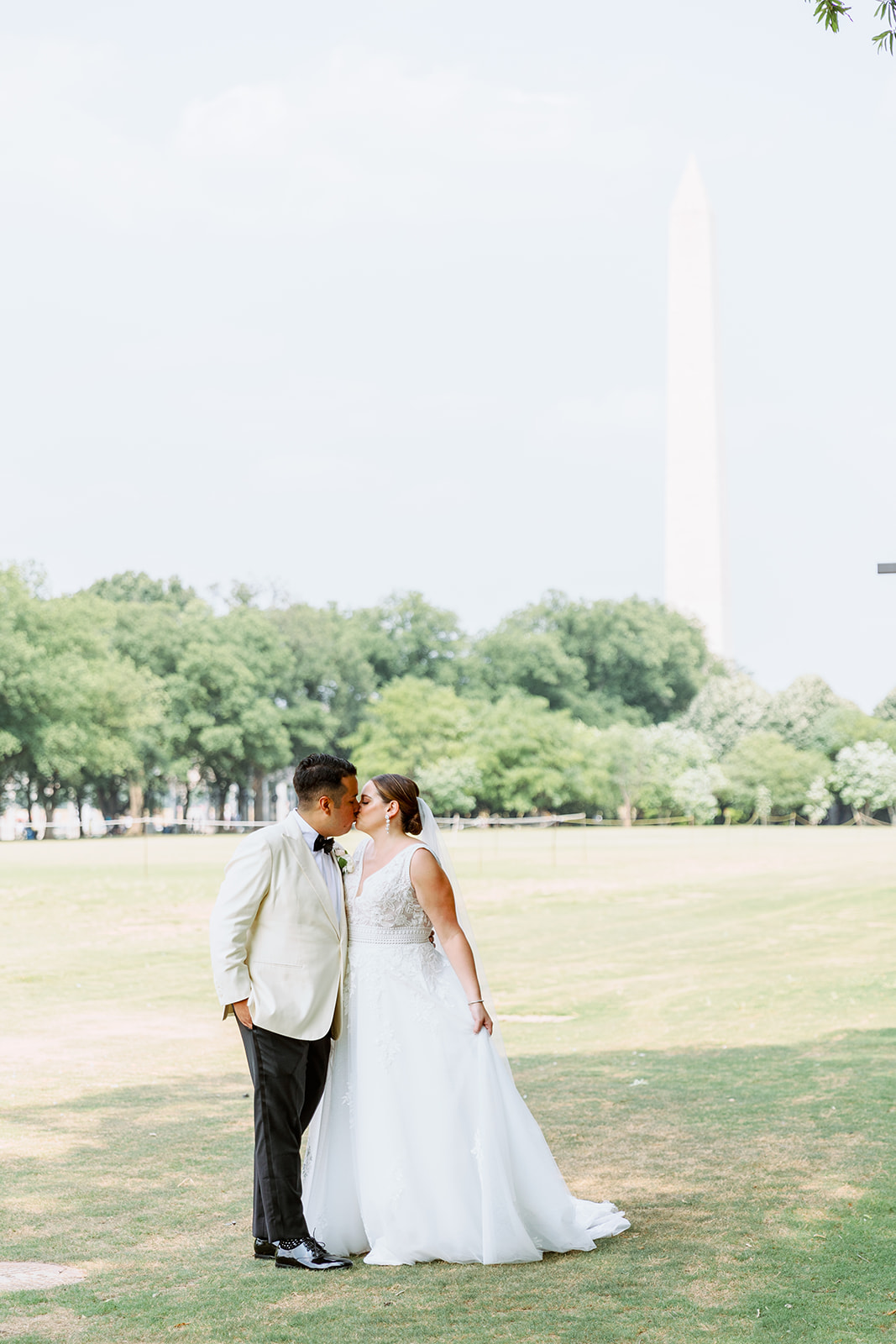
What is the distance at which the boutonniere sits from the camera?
6422 mm

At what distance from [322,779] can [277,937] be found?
25.8 inches

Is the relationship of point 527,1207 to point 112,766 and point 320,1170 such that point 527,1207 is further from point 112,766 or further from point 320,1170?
point 112,766

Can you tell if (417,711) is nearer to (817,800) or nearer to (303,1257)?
(817,800)

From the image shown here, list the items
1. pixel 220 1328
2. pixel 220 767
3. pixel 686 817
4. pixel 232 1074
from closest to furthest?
pixel 220 1328 → pixel 232 1074 → pixel 220 767 → pixel 686 817

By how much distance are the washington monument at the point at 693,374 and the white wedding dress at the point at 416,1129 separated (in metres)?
95.9

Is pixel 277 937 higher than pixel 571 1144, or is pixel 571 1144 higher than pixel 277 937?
pixel 277 937

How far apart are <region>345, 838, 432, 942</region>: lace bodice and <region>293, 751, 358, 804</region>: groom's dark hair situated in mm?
417

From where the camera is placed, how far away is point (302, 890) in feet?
20.0

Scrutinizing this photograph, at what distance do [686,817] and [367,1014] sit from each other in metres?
88.5

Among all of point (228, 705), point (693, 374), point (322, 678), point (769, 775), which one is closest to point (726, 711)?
point (769, 775)

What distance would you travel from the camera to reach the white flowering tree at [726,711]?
99.3 metres

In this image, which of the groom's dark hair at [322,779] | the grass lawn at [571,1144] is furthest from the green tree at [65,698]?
the groom's dark hair at [322,779]

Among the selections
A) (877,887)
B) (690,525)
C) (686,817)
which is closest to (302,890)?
(877,887)

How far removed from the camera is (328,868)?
20.8 ft
